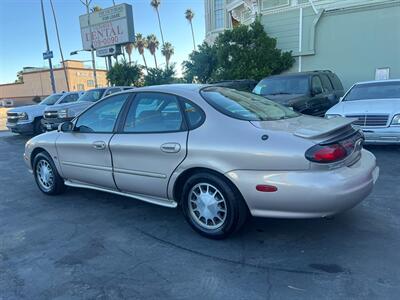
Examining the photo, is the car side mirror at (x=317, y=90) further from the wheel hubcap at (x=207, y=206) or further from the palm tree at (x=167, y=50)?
the palm tree at (x=167, y=50)

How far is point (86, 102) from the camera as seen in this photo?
42.0 ft

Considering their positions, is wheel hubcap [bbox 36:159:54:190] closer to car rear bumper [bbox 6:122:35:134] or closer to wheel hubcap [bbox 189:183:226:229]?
wheel hubcap [bbox 189:183:226:229]

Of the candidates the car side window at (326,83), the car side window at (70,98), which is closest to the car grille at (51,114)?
the car side window at (70,98)

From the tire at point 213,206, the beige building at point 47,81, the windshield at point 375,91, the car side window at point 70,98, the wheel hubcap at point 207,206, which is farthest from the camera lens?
the beige building at point 47,81

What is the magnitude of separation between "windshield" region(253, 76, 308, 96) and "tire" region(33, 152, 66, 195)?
5.94 metres

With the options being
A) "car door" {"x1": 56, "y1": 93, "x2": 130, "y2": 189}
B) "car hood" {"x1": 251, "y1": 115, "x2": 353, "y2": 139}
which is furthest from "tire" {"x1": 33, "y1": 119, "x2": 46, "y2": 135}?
"car hood" {"x1": 251, "y1": 115, "x2": 353, "y2": 139}

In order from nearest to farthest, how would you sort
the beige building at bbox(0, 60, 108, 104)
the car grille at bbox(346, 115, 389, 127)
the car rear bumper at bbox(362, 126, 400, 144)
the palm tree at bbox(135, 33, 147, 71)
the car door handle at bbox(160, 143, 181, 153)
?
the car door handle at bbox(160, 143, 181, 153), the car rear bumper at bbox(362, 126, 400, 144), the car grille at bbox(346, 115, 389, 127), the beige building at bbox(0, 60, 108, 104), the palm tree at bbox(135, 33, 147, 71)

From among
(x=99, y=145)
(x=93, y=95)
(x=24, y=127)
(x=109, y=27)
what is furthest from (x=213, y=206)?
(x=109, y=27)

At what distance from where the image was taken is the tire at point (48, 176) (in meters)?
5.21

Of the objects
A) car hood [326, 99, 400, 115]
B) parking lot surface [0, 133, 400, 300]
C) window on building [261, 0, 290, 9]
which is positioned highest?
window on building [261, 0, 290, 9]

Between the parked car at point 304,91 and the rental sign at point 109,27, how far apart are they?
1582 cm

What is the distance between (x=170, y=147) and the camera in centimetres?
367

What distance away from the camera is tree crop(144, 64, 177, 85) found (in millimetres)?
22891

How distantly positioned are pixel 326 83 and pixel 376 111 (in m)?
3.41
